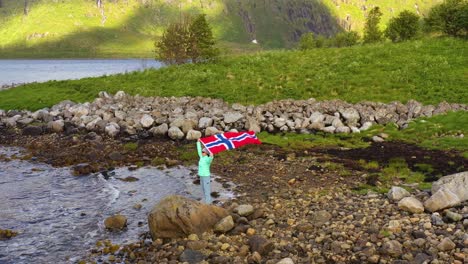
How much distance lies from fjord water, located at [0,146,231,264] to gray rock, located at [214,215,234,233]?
3.23 meters

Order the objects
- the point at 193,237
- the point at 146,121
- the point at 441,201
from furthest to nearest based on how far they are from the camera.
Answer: the point at 146,121
the point at 441,201
the point at 193,237

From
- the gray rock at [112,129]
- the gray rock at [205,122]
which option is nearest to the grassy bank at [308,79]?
the gray rock at [205,122]

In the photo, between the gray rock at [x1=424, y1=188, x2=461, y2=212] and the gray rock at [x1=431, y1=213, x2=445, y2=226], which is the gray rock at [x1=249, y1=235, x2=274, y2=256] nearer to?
the gray rock at [x1=431, y1=213, x2=445, y2=226]

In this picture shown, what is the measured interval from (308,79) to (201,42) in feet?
59.1

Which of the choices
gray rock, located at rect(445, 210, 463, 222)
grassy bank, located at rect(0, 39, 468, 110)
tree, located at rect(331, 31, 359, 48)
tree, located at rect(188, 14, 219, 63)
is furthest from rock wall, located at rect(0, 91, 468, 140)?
tree, located at rect(331, 31, 359, 48)

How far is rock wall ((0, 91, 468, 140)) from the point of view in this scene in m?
31.8

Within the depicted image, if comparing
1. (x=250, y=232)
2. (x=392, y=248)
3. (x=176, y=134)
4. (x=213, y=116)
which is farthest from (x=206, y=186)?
(x=213, y=116)

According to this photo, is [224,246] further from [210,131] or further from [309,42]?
[309,42]

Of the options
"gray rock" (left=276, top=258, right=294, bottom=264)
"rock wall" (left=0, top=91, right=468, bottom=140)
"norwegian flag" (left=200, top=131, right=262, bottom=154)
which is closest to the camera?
"gray rock" (left=276, top=258, right=294, bottom=264)

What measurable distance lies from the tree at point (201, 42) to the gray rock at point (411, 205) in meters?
39.9

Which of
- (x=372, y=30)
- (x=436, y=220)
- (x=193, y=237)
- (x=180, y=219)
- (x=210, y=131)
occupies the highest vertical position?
(x=372, y=30)

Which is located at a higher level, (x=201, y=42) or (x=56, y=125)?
(x=201, y=42)

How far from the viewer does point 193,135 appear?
31234mm

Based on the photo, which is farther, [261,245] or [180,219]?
[180,219]
